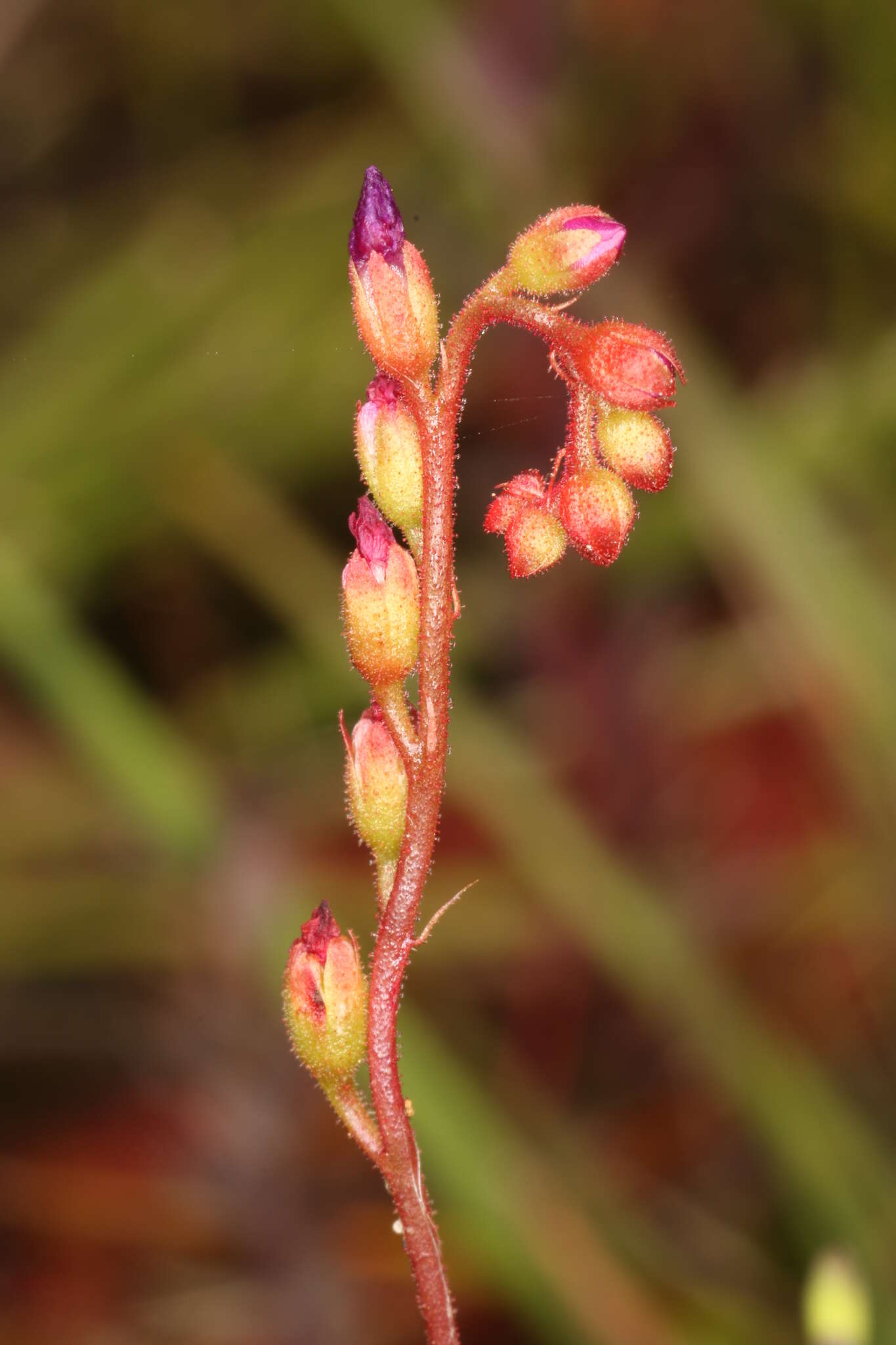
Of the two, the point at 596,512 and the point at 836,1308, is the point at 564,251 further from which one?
the point at 836,1308

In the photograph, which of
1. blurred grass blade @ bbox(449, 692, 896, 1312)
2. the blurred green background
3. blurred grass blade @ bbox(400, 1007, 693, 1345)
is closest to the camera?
blurred grass blade @ bbox(400, 1007, 693, 1345)

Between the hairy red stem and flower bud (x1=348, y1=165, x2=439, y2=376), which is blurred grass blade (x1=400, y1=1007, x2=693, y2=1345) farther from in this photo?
flower bud (x1=348, y1=165, x2=439, y2=376)

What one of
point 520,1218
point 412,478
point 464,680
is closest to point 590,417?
point 412,478

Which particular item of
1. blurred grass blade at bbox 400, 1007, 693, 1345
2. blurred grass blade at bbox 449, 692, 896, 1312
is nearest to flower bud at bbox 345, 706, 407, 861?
blurred grass blade at bbox 400, 1007, 693, 1345

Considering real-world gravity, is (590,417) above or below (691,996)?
below

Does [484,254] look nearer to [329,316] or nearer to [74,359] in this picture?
[329,316]

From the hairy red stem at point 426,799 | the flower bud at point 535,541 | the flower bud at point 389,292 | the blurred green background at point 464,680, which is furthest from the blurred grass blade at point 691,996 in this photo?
the flower bud at point 389,292
